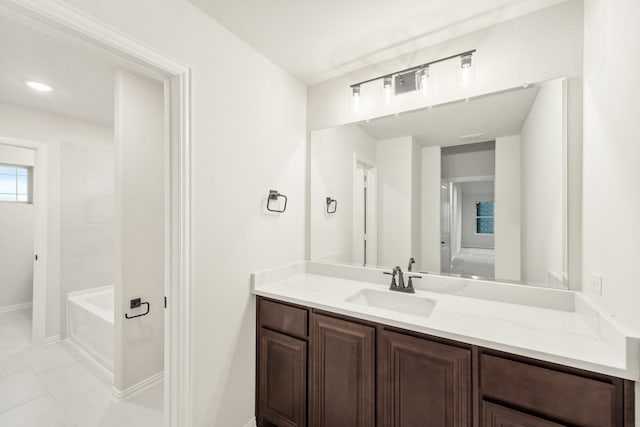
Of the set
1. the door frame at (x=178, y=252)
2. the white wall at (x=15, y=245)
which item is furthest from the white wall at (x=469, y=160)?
the white wall at (x=15, y=245)

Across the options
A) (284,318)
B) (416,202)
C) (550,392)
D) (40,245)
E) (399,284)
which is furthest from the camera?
(40,245)

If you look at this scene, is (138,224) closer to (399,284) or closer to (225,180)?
(225,180)

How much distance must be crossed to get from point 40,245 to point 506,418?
4.07 metres

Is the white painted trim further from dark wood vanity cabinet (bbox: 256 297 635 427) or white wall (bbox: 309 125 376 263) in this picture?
white wall (bbox: 309 125 376 263)

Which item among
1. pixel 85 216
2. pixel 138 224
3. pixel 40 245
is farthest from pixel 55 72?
pixel 40 245

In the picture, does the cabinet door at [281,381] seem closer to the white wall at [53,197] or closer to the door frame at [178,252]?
the door frame at [178,252]

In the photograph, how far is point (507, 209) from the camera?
160cm

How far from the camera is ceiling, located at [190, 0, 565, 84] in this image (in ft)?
4.56

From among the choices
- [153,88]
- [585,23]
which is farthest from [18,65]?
[585,23]

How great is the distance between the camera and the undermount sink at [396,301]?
1.60 meters

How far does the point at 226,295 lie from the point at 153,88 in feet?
6.09

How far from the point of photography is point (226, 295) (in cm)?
160

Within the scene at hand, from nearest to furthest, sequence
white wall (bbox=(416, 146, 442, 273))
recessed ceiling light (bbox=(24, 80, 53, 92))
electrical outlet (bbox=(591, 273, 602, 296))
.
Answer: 1. electrical outlet (bbox=(591, 273, 602, 296))
2. white wall (bbox=(416, 146, 442, 273))
3. recessed ceiling light (bbox=(24, 80, 53, 92))

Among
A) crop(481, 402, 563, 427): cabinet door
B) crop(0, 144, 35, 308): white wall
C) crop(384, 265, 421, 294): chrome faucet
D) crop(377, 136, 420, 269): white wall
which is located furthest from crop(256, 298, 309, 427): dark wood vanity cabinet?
crop(0, 144, 35, 308): white wall
